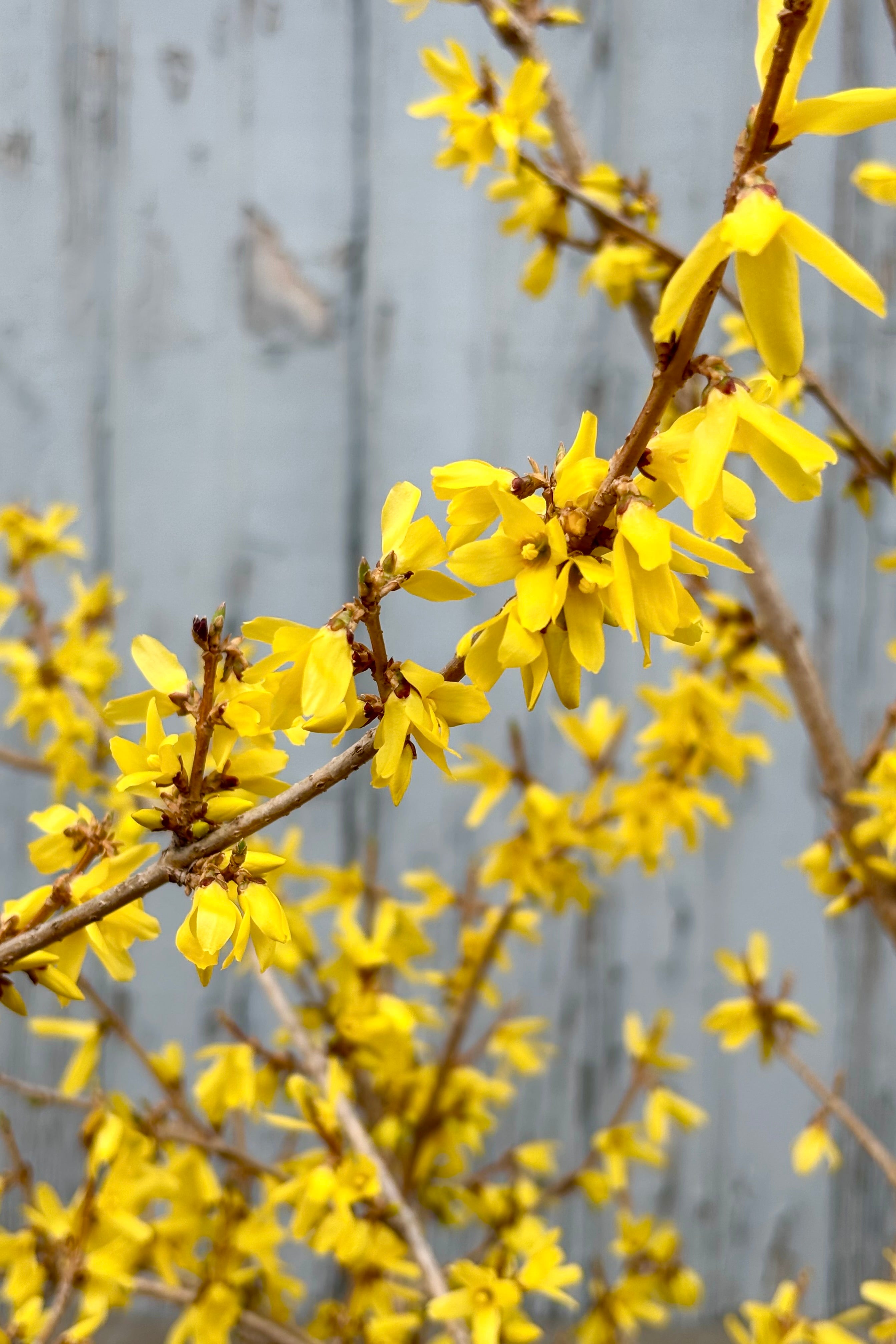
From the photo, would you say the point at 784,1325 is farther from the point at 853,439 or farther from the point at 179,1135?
the point at 853,439

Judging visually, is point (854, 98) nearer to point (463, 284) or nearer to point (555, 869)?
point (555, 869)

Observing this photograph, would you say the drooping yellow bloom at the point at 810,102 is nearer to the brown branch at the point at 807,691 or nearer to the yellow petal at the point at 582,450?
the yellow petal at the point at 582,450

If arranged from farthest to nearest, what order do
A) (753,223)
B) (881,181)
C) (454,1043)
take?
(454,1043), (881,181), (753,223)

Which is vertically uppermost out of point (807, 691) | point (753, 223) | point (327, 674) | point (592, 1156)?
point (753, 223)

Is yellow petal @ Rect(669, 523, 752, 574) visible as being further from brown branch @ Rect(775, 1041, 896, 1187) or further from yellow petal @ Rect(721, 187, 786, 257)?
brown branch @ Rect(775, 1041, 896, 1187)

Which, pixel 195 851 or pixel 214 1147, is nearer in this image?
pixel 195 851

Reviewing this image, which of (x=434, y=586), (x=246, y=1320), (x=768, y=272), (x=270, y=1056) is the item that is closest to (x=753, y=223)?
(x=768, y=272)

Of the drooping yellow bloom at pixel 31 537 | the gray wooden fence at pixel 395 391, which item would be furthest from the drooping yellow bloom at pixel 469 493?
the gray wooden fence at pixel 395 391

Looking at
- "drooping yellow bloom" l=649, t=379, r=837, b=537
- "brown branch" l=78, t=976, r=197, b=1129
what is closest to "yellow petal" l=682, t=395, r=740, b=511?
"drooping yellow bloom" l=649, t=379, r=837, b=537
